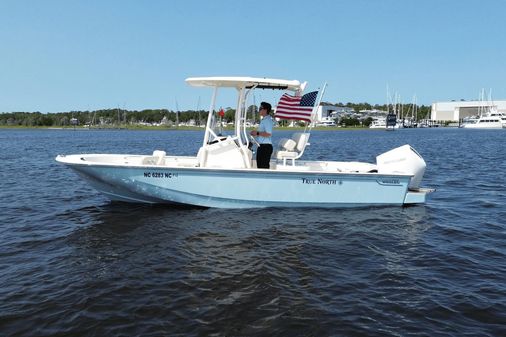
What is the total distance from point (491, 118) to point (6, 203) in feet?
464

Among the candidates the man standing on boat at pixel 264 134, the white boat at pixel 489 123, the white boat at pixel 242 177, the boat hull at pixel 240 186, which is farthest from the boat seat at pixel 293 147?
the white boat at pixel 489 123

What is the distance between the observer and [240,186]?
10.0 meters

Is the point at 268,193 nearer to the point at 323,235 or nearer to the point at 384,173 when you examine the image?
the point at 323,235

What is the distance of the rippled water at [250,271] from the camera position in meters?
5.01

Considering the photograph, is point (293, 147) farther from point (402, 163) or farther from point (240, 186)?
point (402, 163)

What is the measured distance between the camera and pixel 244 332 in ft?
15.6

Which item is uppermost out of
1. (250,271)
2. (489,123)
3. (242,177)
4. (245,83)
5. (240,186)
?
(489,123)

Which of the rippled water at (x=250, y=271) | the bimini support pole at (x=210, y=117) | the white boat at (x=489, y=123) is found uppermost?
the white boat at (x=489, y=123)

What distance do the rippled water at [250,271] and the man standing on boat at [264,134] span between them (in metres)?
1.43

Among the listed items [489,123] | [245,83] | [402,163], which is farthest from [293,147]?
[489,123]

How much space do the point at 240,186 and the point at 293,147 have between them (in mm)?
1978

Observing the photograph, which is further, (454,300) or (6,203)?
(6,203)

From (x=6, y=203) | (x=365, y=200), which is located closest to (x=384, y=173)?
(x=365, y=200)

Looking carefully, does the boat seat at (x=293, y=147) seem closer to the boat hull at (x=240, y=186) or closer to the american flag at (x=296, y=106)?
the american flag at (x=296, y=106)
